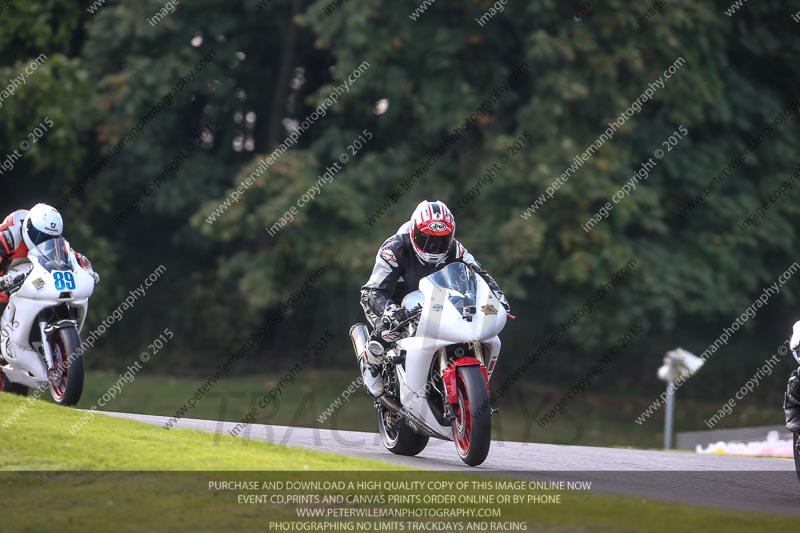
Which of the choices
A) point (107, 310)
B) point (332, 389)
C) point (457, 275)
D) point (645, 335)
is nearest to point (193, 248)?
point (107, 310)

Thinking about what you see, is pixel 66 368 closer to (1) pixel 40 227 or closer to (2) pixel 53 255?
(2) pixel 53 255

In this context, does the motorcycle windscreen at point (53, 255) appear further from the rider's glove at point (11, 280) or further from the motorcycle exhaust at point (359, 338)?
the motorcycle exhaust at point (359, 338)

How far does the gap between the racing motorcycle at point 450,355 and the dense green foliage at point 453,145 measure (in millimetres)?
13347

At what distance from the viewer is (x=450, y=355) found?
10.6 m

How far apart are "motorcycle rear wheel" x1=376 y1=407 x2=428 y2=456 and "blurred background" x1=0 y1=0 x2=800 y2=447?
1230cm

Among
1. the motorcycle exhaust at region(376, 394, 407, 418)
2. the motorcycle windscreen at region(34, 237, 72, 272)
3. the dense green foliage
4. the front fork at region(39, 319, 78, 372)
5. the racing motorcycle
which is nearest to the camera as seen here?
the racing motorcycle

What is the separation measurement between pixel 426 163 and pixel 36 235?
13936 mm

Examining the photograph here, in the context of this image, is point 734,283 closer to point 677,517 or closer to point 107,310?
point 107,310

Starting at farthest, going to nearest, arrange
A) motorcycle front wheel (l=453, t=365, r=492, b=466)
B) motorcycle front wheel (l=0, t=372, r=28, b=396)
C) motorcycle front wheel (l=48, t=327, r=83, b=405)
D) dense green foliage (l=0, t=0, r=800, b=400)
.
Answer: dense green foliage (l=0, t=0, r=800, b=400)
motorcycle front wheel (l=0, t=372, r=28, b=396)
motorcycle front wheel (l=48, t=327, r=83, b=405)
motorcycle front wheel (l=453, t=365, r=492, b=466)

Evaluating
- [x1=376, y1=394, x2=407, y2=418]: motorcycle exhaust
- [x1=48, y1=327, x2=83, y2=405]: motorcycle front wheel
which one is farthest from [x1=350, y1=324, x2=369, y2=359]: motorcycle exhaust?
[x1=48, y1=327, x2=83, y2=405]: motorcycle front wheel

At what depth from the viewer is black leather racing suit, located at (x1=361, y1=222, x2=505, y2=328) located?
11.2 metres

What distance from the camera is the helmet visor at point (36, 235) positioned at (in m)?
13.0

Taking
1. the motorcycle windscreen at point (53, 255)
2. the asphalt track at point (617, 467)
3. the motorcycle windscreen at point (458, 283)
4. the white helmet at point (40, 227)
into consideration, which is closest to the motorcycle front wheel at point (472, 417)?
the asphalt track at point (617, 467)

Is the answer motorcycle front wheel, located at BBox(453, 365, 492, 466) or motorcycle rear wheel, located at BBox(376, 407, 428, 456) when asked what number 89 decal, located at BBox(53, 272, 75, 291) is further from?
motorcycle front wheel, located at BBox(453, 365, 492, 466)
